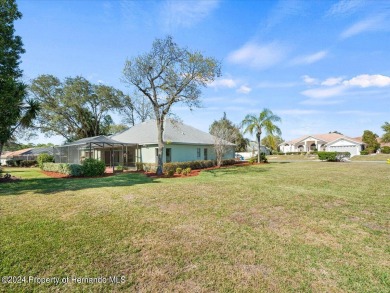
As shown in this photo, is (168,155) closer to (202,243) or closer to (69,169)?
(69,169)

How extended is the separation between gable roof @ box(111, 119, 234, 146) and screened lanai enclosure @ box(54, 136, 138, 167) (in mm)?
1243

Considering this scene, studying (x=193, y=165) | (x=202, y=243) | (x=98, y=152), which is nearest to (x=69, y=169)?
(x=98, y=152)

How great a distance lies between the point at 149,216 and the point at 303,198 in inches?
217

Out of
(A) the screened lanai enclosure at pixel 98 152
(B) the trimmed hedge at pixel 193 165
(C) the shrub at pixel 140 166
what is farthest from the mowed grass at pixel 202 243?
(A) the screened lanai enclosure at pixel 98 152

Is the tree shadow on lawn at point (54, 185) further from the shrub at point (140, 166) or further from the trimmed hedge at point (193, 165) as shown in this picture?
the shrub at point (140, 166)

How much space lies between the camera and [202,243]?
14.6 feet

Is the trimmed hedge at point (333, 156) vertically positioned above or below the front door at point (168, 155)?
below

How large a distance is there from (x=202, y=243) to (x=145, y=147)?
18.2 meters

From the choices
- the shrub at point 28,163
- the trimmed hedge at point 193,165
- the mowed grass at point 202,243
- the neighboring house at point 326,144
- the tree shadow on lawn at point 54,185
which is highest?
the neighboring house at point 326,144

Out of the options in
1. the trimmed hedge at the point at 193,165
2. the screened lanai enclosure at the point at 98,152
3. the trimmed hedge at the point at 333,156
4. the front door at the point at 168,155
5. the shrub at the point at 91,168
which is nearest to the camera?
the shrub at the point at 91,168

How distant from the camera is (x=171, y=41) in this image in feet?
54.5

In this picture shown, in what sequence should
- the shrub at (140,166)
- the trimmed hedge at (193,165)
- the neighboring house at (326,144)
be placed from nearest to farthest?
the trimmed hedge at (193,165)
the shrub at (140,166)
the neighboring house at (326,144)

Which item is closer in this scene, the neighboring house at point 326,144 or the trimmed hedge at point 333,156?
the trimmed hedge at point 333,156

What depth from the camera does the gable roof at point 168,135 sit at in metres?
22.3
